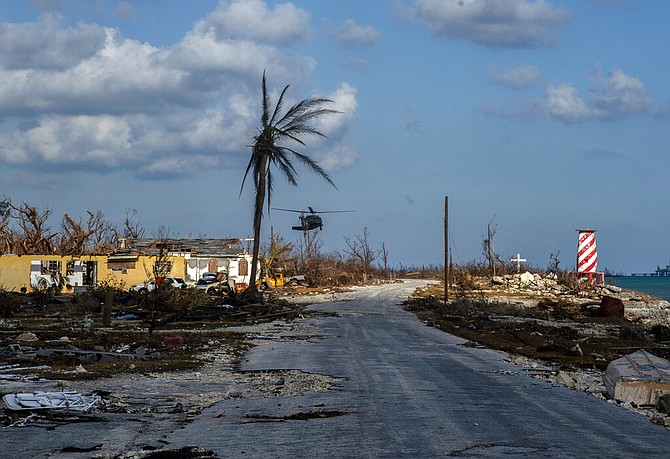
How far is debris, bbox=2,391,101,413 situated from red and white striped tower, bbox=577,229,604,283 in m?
43.0

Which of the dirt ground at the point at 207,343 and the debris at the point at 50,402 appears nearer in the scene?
the debris at the point at 50,402

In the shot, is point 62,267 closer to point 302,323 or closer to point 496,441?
point 302,323

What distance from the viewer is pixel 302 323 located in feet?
104

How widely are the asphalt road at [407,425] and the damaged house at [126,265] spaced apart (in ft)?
136

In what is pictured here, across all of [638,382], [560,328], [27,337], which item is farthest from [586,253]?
[638,382]

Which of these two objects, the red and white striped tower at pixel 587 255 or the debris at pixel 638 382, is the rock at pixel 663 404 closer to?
the debris at pixel 638 382

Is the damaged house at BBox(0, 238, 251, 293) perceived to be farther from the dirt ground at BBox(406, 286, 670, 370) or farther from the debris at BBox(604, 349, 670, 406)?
the debris at BBox(604, 349, 670, 406)

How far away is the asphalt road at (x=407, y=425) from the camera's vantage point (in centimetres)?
857

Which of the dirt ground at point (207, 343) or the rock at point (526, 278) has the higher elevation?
the rock at point (526, 278)

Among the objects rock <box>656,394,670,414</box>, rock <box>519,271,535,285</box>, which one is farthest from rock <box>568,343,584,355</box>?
rock <box>519,271,535,285</box>

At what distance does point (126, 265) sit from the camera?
2511 inches

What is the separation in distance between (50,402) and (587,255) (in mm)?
46229

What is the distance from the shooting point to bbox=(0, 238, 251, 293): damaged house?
5983 centimetres

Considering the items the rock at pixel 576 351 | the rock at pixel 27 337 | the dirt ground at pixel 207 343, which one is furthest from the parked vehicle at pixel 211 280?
the rock at pixel 576 351
